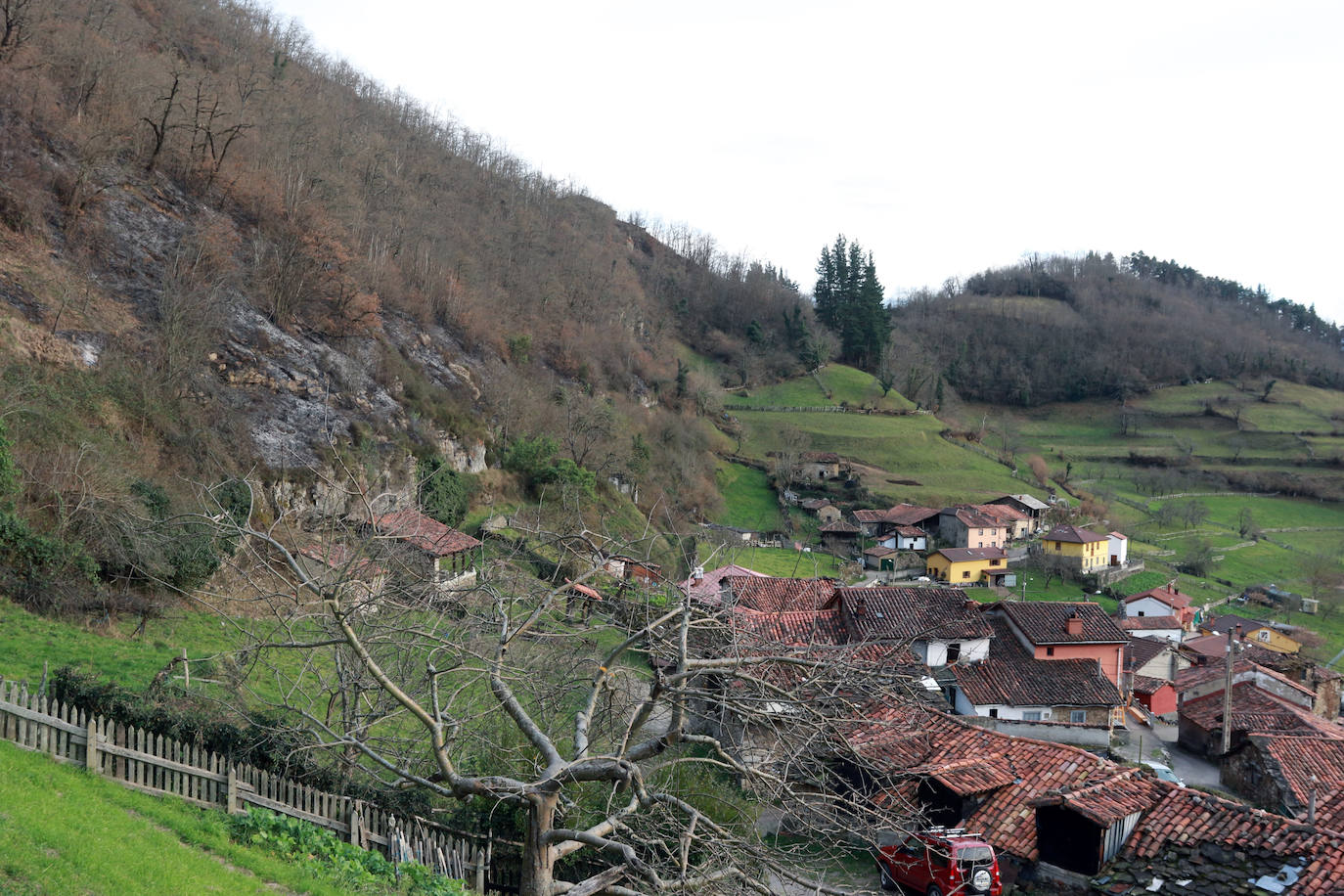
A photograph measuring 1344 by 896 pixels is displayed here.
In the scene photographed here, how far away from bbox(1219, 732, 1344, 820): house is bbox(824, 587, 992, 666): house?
6.47 m

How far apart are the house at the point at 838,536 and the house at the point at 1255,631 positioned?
18856mm

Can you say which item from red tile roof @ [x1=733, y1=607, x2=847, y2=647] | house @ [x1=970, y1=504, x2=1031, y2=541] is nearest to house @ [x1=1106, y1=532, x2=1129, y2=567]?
house @ [x1=970, y1=504, x2=1031, y2=541]

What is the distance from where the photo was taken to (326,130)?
45688mm

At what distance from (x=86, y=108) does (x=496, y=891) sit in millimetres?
31965

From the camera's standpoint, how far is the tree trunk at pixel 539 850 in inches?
230

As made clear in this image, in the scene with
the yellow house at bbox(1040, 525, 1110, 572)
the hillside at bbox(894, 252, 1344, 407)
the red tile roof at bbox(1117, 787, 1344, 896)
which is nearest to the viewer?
the red tile roof at bbox(1117, 787, 1344, 896)

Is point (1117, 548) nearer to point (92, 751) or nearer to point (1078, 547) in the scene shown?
point (1078, 547)

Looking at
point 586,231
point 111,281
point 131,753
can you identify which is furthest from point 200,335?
point 586,231

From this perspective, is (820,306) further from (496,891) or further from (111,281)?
(496,891)

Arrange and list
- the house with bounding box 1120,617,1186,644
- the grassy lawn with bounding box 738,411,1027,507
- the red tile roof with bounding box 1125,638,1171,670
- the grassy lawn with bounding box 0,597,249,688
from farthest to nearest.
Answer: the grassy lawn with bounding box 738,411,1027,507 → the house with bounding box 1120,617,1186,644 → the red tile roof with bounding box 1125,638,1171,670 → the grassy lawn with bounding box 0,597,249,688

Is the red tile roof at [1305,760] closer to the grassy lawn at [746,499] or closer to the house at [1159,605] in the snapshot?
the house at [1159,605]

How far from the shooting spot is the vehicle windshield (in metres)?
11.4

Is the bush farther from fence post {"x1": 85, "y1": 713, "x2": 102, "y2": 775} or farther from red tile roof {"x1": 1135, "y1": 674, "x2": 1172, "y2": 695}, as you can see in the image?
red tile roof {"x1": 1135, "y1": 674, "x2": 1172, "y2": 695}

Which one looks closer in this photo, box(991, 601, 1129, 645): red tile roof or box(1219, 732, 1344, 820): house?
box(1219, 732, 1344, 820): house
